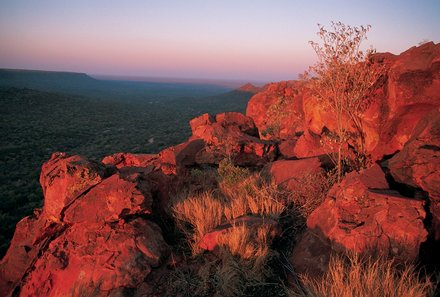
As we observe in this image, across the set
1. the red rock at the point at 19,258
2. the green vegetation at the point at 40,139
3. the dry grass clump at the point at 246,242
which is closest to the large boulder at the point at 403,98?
the dry grass clump at the point at 246,242

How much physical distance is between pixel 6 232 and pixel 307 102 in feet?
39.0

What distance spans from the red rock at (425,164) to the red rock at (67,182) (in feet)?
16.5

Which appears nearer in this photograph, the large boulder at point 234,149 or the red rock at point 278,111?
the large boulder at point 234,149

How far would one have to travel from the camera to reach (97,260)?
451cm

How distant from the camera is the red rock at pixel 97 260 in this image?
14.0 feet

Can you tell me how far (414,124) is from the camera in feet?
19.2

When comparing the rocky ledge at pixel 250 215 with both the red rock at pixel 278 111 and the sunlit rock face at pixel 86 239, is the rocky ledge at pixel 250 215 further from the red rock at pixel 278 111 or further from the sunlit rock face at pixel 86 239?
the red rock at pixel 278 111

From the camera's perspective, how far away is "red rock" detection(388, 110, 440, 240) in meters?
4.03

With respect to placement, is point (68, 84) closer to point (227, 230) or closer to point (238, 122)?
point (238, 122)

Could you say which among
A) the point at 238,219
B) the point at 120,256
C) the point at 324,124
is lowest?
the point at 120,256

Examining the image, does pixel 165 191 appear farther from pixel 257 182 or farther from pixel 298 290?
pixel 298 290

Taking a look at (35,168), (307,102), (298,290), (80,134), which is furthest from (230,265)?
(80,134)

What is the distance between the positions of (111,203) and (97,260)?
0.88 meters

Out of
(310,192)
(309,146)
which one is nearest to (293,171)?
(310,192)
